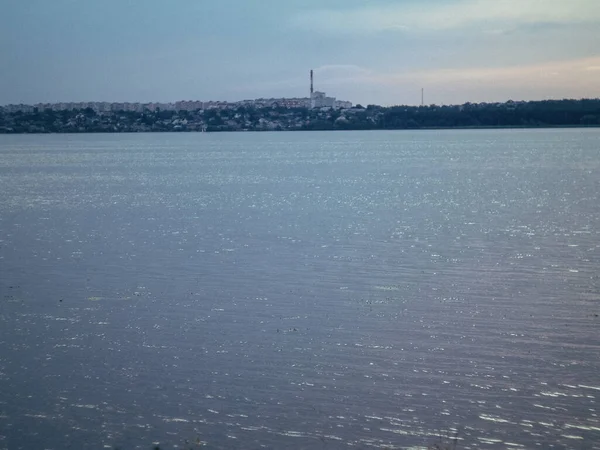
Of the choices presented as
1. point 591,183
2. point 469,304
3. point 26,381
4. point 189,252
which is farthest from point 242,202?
point 26,381

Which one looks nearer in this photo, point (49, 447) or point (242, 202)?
point (49, 447)

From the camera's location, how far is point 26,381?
1389cm

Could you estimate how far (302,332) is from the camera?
54.4ft

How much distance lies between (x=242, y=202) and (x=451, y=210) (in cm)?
1278

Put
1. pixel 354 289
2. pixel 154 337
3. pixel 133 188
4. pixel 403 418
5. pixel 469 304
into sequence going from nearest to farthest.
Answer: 1. pixel 403 418
2. pixel 154 337
3. pixel 469 304
4. pixel 354 289
5. pixel 133 188

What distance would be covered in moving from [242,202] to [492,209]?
1432cm

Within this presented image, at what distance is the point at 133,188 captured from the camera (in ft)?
199

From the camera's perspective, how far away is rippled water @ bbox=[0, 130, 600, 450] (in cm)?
1197

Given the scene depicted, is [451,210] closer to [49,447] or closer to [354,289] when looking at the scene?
[354,289]

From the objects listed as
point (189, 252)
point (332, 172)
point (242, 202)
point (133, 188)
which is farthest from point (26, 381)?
point (332, 172)

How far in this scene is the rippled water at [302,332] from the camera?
1197 cm

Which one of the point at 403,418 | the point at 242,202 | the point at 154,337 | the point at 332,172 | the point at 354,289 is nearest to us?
the point at 403,418

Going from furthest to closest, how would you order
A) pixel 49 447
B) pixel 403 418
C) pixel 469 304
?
pixel 469 304, pixel 403 418, pixel 49 447

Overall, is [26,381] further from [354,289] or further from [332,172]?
[332,172]
